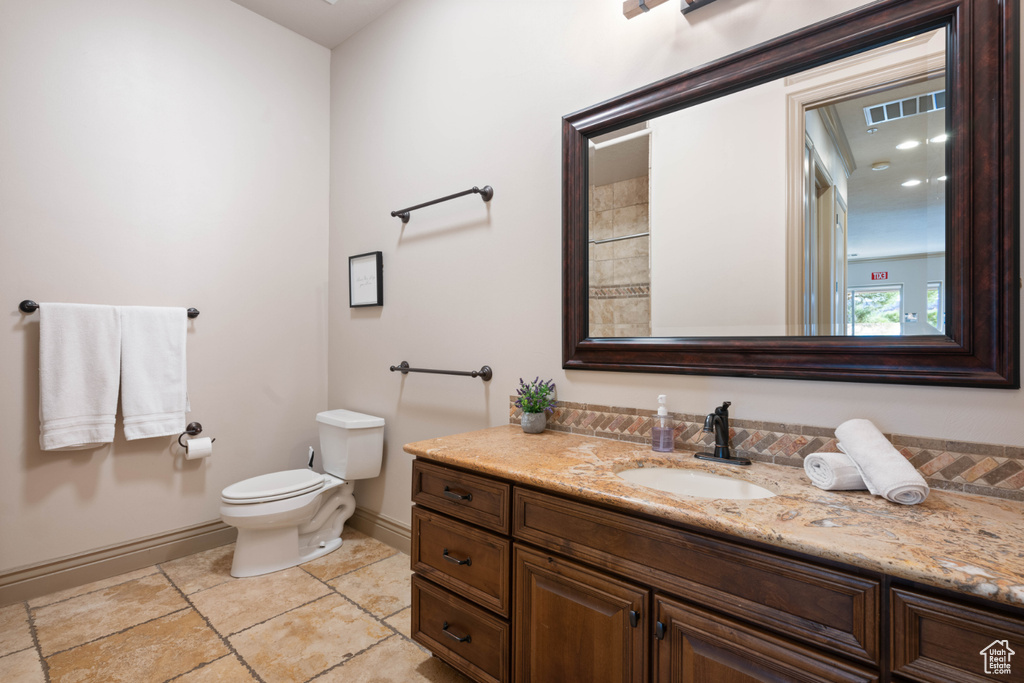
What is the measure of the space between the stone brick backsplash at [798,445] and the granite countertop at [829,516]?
0.04 metres

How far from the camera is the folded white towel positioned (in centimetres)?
100

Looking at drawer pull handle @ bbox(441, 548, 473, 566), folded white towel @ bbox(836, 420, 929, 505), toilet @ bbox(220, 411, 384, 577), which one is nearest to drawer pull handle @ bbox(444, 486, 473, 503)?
drawer pull handle @ bbox(441, 548, 473, 566)

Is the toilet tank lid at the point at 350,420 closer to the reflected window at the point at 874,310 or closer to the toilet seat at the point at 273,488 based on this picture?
the toilet seat at the point at 273,488

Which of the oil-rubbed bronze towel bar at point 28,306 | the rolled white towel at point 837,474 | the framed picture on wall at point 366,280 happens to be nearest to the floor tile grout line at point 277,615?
the framed picture on wall at point 366,280

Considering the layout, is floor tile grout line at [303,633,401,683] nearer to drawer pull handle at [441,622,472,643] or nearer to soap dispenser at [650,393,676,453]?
drawer pull handle at [441,622,472,643]

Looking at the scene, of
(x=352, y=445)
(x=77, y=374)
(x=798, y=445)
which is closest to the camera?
(x=798, y=445)

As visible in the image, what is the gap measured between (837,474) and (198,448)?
2557 mm

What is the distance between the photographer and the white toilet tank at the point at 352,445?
8.07 ft

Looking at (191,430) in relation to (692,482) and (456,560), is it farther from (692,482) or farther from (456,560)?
(692,482)

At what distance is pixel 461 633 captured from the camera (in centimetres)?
147

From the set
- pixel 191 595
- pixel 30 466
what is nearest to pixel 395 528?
pixel 191 595

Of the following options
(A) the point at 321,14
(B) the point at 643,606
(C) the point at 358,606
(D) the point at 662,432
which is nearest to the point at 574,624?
(B) the point at 643,606

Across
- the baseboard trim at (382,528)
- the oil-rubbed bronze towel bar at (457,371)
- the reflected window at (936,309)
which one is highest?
the reflected window at (936,309)

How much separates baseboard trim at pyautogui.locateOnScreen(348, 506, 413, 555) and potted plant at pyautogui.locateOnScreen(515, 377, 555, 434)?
42.5 inches
